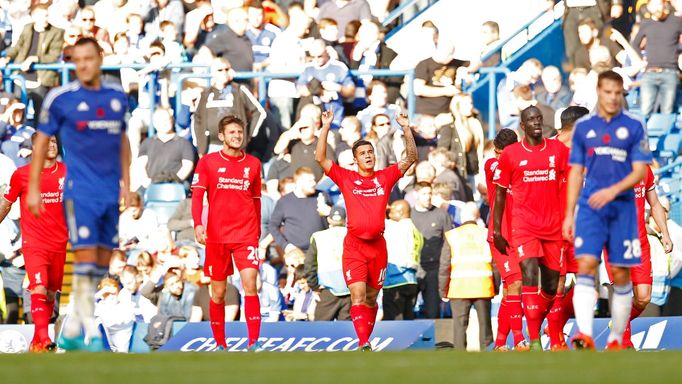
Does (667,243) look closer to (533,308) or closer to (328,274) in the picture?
(533,308)

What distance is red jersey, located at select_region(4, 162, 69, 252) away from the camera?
17.0m

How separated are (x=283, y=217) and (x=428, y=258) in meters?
2.08

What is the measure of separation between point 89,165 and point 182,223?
357 inches

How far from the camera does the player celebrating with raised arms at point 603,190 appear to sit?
1309 centimetres

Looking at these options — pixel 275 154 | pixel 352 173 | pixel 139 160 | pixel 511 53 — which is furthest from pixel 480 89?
pixel 352 173

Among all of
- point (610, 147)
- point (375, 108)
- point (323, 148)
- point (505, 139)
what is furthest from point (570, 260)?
point (375, 108)

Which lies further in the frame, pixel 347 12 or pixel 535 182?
pixel 347 12

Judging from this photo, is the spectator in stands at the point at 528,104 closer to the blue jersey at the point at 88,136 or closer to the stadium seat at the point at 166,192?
the stadium seat at the point at 166,192

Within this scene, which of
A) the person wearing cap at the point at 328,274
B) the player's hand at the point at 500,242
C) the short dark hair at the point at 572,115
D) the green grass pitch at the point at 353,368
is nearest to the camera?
the green grass pitch at the point at 353,368

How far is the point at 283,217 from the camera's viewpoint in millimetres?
21062

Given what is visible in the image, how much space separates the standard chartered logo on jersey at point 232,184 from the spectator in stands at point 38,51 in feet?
28.3

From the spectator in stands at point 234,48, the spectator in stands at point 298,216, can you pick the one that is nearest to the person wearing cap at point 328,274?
the spectator in stands at point 298,216

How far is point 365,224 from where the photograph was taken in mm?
17406

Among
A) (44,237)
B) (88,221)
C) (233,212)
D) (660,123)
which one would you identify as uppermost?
(660,123)
